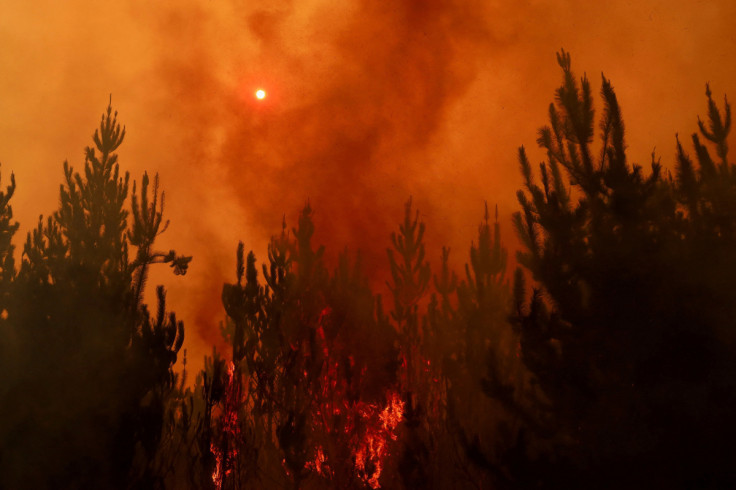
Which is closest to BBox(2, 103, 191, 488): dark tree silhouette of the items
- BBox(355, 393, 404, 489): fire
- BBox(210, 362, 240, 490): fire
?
BBox(210, 362, 240, 490): fire

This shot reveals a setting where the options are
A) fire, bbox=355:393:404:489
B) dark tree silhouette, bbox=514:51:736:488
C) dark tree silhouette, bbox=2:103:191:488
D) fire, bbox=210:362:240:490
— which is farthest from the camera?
fire, bbox=355:393:404:489

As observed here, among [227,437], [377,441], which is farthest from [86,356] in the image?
[377,441]

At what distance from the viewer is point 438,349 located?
17203 millimetres

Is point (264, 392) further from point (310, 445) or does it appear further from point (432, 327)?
point (432, 327)

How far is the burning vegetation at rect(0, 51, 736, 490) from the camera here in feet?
18.4

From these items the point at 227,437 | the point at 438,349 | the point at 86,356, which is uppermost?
the point at 438,349

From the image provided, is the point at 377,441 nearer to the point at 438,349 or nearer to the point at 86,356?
the point at 438,349

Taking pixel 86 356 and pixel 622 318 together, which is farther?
pixel 86 356

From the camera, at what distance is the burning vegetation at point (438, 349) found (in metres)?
5.62

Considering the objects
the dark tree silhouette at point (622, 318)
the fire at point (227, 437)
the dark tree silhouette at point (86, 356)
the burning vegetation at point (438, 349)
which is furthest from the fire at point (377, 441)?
the dark tree silhouette at point (622, 318)

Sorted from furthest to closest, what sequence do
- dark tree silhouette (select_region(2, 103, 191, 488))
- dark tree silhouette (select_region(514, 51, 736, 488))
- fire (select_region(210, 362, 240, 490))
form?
fire (select_region(210, 362, 240, 490)), dark tree silhouette (select_region(2, 103, 191, 488)), dark tree silhouette (select_region(514, 51, 736, 488))

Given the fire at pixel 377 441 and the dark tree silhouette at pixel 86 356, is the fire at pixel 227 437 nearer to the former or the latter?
the dark tree silhouette at pixel 86 356

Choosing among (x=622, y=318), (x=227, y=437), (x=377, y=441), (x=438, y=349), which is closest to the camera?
(x=622, y=318)

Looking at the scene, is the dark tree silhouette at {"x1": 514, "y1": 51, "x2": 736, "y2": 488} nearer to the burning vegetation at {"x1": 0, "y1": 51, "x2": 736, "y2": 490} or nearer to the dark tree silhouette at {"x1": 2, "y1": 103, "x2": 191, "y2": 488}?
A: the burning vegetation at {"x1": 0, "y1": 51, "x2": 736, "y2": 490}
